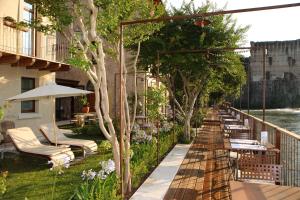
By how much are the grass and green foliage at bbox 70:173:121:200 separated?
1007 millimetres

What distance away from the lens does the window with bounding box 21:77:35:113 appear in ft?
49.3

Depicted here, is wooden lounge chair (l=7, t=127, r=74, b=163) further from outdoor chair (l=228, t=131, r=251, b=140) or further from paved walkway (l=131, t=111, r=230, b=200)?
outdoor chair (l=228, t=131, r=251, b=140)

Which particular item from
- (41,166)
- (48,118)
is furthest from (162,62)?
(48,118)

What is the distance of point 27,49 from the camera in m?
15.0

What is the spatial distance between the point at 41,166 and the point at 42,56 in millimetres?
7135

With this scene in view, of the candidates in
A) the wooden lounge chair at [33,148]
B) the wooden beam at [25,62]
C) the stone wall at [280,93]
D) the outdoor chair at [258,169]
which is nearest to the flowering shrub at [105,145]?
the wooden lounge chair at [33,148]

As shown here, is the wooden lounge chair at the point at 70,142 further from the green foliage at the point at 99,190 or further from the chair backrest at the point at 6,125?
the green foliage at the point at 99,190

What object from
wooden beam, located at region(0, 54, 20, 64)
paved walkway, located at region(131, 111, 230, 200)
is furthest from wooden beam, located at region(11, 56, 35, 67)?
paved walkway, located at region(131, 111, 230, 200)

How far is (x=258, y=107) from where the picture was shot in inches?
3408

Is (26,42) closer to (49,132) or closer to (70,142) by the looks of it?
(49,132)

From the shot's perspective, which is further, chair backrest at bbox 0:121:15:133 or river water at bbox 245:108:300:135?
river water at bbox 245:108:300:135

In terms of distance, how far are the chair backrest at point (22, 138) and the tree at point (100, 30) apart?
11.3ft

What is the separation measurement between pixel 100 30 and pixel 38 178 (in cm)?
374

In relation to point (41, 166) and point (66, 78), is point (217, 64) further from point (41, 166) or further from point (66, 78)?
point (66, 78)
